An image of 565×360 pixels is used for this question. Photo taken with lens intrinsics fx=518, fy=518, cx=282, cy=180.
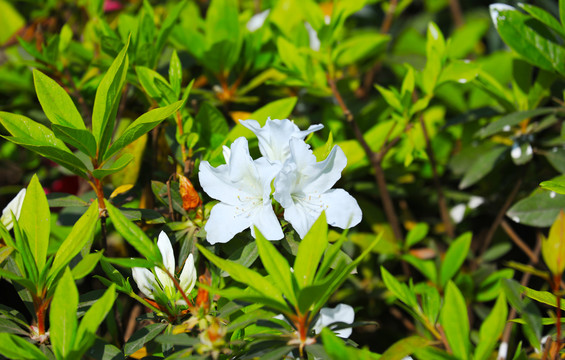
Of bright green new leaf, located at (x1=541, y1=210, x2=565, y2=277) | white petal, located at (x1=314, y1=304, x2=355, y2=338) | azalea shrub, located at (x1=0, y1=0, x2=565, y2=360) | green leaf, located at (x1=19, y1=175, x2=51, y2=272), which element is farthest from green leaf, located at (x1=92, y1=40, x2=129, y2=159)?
bright green new leaf, located at (x1=541, y1=210, x2=565, y2=277)

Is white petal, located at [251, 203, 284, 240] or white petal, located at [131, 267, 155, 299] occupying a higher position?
white petal, located at [251, 203, 284, 240]

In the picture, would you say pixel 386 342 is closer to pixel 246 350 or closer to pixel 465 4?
pixel 246 350

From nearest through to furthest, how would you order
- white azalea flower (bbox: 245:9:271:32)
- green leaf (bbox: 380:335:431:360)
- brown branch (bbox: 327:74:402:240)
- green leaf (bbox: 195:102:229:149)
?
green leaf (bbox: 380:335:431:360) → green leaf (bbox: 195:102:229:149) → brown branch (bbox: 327:74:402:240) → white azalea flower (bbox: 245:9:271:32)

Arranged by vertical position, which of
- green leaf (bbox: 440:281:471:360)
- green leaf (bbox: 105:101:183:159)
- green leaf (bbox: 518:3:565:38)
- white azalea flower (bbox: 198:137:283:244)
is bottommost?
green leaf (bbox: 440:281:471:360)

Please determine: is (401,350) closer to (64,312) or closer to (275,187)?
(275,187)

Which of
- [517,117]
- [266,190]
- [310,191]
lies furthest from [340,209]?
[517,117]

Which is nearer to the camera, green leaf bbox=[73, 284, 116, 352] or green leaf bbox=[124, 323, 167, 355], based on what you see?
green leaf bbox=[73, 284, 116, 352]

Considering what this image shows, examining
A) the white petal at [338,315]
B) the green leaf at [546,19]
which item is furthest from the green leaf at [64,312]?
the green leaf at [546,19]

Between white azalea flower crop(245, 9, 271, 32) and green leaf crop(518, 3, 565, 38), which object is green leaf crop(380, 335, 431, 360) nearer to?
green leaf crop(518, 3, 565, 38)
